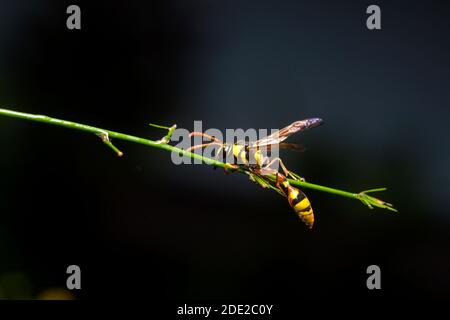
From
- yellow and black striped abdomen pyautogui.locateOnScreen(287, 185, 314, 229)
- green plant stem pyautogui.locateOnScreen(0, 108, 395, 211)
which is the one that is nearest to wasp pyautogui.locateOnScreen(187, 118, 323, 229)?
yellow and black striped abdomen pyautogui.locateOnScreen(287, 185, 314, 229)

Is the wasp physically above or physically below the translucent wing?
below

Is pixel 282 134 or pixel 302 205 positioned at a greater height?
pixel 282 134

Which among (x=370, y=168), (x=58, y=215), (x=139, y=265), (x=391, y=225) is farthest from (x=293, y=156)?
(x=58, y=215)

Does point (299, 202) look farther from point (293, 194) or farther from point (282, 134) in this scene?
point (282, 134)

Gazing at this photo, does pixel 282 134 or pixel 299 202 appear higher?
pixel 282 134

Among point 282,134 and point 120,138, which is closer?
point 120,138

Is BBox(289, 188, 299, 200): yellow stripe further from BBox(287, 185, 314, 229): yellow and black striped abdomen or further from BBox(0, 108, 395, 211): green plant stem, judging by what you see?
BBox(0, 108, 395, 211): green plant stem

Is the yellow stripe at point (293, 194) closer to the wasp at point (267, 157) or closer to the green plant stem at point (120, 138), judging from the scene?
the wasp at point (267, 157)

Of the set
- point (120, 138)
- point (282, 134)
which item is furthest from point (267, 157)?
point (120, 138)

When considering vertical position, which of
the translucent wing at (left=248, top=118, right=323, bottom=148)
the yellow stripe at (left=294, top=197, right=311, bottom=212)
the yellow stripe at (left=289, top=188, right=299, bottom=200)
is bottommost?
the yellow stripe at (left=294, top=197, right=311, bottom=212)

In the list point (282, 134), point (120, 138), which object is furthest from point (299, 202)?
point (120, 138)

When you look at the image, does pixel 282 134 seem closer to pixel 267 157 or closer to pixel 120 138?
pixel 267 157

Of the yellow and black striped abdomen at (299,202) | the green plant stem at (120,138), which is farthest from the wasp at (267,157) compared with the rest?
the green plant stem at (120,138)
